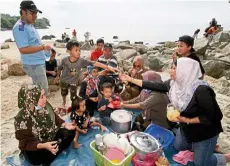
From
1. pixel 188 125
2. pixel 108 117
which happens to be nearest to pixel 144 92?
pixel 108 117

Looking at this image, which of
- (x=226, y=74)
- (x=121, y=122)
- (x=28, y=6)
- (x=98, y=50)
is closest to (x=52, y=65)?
(x=98, y=50)

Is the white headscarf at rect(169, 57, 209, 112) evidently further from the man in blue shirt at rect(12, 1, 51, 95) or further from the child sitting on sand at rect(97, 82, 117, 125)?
the man in blue shirt at rect(12, 1, 51, 95)

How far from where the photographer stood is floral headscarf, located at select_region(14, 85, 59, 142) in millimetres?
2678

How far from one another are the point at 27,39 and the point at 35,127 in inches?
68.5

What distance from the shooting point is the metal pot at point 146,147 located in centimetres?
279

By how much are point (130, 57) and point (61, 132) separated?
26.8 ft

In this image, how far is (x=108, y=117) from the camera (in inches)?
158

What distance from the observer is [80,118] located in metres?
3.69

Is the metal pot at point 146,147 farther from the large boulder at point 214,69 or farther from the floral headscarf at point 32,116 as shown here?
the large boulder at point 214,69

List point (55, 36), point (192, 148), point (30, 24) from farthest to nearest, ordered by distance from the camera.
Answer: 1. point (55, 36)
2. point (30, 24)
3. point (192, 148)

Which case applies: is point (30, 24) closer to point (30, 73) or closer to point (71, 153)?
point (30, 73)

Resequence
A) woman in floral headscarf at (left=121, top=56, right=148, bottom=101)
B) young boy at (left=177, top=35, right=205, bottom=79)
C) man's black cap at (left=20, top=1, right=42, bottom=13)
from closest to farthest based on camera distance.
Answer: man's black cap at (left=20, top=1, right=42, bottom=13) → young boy at (left=177, top=35, right=205, bottom=79) → woman in floral headscarf at (left=121, top=56, right=148, bottom=101)

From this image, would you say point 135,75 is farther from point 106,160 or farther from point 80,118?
point 106,160

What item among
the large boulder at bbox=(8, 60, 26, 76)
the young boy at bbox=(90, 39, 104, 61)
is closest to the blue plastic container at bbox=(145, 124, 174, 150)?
the young boy at bbox=(90, 39, 104, 61)
